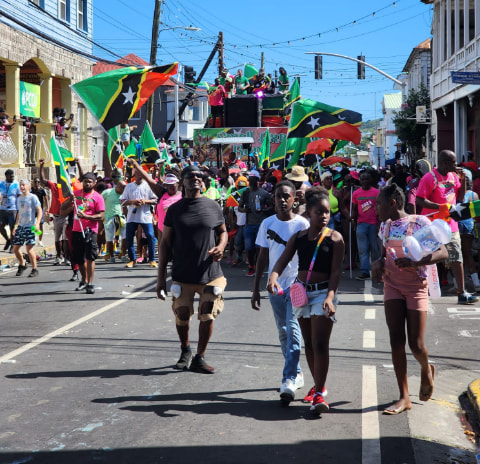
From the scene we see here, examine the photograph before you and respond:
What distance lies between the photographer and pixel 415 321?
5914 millimetres

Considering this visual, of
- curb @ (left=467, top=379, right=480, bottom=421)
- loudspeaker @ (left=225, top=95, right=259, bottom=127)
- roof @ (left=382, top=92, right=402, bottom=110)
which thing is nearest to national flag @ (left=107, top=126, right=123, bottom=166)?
curb @ (left=467, top=379, right=480, bottom=421)

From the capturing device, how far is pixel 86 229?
1220 centimetres

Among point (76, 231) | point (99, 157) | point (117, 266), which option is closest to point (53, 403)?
point (76, 231)

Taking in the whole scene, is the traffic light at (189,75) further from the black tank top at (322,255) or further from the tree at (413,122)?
the black tank top at (322,255)

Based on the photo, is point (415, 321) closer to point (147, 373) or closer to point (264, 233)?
point (264, 233)

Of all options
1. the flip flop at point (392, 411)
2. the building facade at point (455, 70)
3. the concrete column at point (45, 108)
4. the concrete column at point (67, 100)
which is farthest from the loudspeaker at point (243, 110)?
the flip flop at point (392, 411)

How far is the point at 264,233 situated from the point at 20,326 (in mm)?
4145

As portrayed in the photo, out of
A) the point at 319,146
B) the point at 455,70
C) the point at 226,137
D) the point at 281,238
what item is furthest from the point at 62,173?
the point at 455,70

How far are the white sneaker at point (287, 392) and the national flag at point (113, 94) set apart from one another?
7.51 m

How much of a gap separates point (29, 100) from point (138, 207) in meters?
12.7

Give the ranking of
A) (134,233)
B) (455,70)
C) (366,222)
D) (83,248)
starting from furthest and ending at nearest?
(455,70) → (134,233) → (366,222) → (83,248)

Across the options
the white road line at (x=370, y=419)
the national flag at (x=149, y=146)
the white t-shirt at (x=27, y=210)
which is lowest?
the white road line at (x=370, y=419)

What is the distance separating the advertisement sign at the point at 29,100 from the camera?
25.7 metres

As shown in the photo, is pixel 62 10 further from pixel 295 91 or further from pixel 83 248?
pixel 83 248
